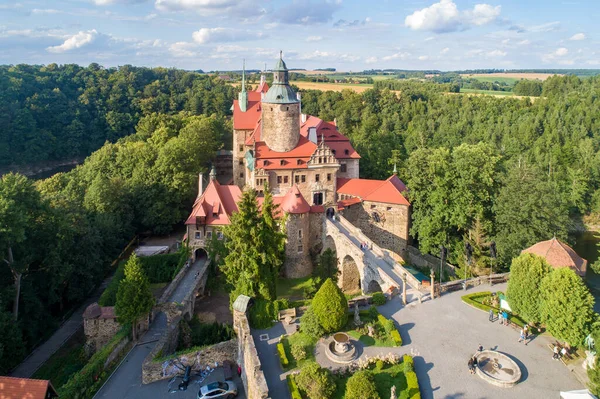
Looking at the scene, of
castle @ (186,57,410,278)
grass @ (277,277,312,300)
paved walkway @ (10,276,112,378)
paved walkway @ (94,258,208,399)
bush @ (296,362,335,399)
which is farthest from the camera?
castle @ (186,57,410,278)

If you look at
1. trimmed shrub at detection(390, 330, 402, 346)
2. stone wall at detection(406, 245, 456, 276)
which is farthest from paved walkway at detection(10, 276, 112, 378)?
stone wall at detection(406, 245, 456, 276)

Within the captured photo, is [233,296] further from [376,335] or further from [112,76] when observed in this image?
[112,76]

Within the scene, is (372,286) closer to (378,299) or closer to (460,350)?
(378,299)

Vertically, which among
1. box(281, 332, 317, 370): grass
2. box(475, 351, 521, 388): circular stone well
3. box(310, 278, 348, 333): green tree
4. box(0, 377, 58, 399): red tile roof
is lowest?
box(0, 377, 58, 399): red tile roof

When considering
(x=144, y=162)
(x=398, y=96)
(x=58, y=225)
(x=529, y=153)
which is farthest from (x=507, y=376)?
(x=398, y=96)

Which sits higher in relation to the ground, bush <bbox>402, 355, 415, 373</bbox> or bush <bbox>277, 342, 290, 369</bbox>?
bush <bbox>402, 355, 415, 373</bbox>

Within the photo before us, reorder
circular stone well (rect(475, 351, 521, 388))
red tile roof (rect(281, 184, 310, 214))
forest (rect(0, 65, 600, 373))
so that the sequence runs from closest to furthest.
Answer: circular stone well (rect(475, 351, 521, 388)), forest (rect(0, 65, 600, 373)), red tile roof (rect(281, 184, 310, 214))

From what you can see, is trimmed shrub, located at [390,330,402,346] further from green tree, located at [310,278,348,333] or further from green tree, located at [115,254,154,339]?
green tree, located at [115,254,154,339]
